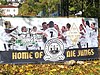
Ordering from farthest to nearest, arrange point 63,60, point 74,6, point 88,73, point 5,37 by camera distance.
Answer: point 74,6
point 63,60
point 5,37
point 88,73

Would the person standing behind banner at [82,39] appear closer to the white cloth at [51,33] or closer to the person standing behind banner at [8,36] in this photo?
the white cloth at [51,33]

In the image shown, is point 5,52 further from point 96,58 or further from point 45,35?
point 96,58

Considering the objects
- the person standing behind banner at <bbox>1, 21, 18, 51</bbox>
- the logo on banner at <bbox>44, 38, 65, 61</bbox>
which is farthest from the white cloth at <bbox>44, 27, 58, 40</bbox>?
the person standing behind banner at <bbox>1, 21, 18, 51</bbox>

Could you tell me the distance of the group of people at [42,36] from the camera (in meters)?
11.8

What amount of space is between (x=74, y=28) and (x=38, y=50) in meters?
1.61

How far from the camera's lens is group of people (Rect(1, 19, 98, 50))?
463 inches

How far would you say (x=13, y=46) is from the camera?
38.9 feet

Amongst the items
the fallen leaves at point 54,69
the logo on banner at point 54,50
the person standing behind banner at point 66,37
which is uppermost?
the person standing behind banner at point 66,37

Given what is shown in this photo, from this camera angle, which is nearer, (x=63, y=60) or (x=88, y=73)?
(x=88, y=73)

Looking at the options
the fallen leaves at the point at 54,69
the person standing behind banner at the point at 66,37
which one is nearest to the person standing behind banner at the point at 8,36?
the fallen leaves at the point at 54,69

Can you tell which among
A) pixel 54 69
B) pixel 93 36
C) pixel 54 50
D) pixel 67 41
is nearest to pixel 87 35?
pixel 93 36

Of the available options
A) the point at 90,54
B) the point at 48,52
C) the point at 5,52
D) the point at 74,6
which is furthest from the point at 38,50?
the point at 74,6

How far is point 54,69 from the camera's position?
36.5 feet

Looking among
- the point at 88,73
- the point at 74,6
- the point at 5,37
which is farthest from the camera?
the point at 74,6
